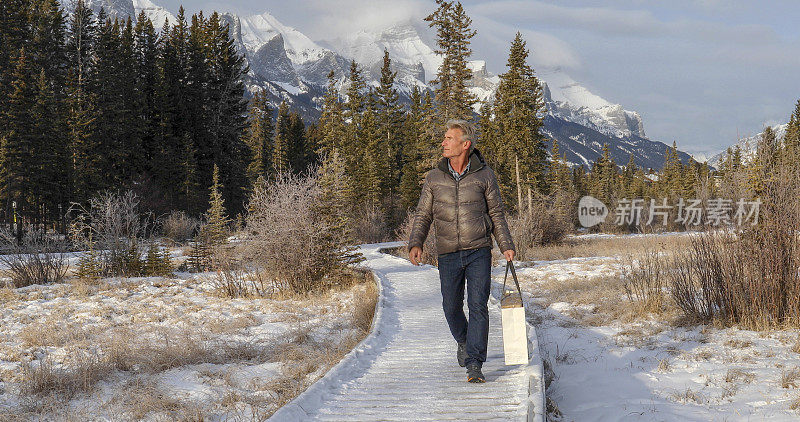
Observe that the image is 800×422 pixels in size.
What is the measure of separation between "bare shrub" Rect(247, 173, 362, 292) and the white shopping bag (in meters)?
7.96

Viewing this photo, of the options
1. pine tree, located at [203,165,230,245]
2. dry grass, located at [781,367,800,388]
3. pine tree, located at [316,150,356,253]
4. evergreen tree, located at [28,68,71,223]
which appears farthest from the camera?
evergreen tree, located at [28,68,71,223]

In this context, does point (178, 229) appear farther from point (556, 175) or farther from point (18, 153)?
point (556, 175)

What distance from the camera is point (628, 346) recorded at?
21.6 feet

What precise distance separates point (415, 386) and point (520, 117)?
32.8 m

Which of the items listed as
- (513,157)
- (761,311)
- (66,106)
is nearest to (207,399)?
(761,311)

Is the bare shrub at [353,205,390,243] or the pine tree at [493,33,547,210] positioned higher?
the pine tree at [493,33,547,210]

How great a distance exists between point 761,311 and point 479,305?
4.61m

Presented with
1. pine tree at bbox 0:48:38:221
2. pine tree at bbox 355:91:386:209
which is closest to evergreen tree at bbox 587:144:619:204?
pine tree at bbox 355:91:386:209

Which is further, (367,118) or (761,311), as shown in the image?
(367,118)

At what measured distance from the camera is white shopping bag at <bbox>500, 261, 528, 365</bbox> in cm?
432

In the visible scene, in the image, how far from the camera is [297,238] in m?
11.9

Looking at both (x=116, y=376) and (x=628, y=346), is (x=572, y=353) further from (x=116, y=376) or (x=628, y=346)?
(x=116, y=376)

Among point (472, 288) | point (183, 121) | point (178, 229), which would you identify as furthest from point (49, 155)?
point (472, 288)

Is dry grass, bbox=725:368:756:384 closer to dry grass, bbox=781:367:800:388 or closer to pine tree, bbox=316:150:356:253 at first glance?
dry grass, bbox=781:367:800:388
